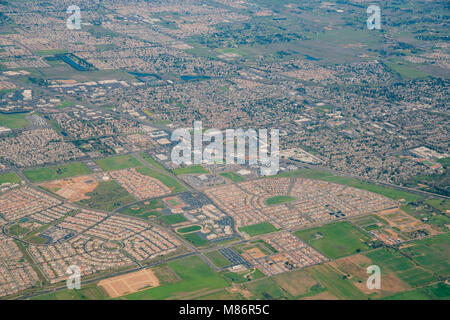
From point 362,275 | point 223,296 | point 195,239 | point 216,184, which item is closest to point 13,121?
point 216,184

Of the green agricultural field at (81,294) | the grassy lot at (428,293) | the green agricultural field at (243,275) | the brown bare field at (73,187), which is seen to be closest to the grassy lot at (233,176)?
the brown bare field at (73,187)

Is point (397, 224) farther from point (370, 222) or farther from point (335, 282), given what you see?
point (335, 282)

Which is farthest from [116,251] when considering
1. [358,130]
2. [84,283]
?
[358,130]

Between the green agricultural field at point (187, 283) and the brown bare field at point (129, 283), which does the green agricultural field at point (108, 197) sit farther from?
the green agricultural field at point (187, 283)

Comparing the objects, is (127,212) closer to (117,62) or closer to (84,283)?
(84,283)

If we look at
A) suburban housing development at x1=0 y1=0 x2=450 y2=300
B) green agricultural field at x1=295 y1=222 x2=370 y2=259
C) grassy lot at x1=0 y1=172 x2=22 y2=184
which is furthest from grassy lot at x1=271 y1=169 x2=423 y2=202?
grassy lot at x1=0 y1=172 x2=22 y2=184
